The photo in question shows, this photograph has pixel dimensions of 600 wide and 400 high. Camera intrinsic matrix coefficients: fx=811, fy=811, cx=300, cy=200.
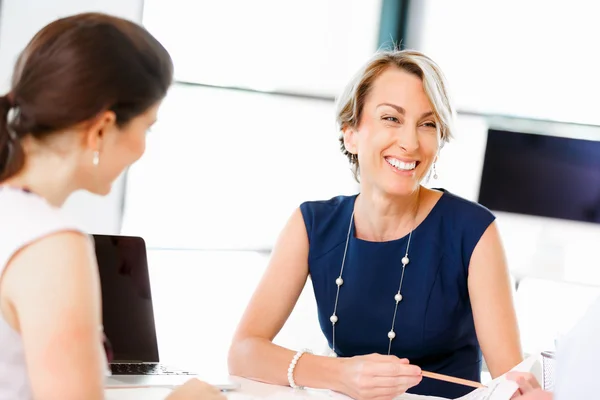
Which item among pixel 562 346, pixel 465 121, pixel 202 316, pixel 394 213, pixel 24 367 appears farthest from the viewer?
pixel 465 121

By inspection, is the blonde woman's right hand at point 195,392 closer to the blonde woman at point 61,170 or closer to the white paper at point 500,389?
the blonde woman at point 61,170

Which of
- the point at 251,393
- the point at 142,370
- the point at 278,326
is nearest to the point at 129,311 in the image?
the point at 142,370

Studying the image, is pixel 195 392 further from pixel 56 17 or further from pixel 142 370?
pixel 56 17

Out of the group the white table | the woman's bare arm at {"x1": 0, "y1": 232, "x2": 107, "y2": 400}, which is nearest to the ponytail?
the woman's bare arm at {"x1": 0, "y1": 232, "x2": 107, "y2": 400}

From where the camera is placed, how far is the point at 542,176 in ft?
16.7

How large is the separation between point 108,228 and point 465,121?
246 centimetres

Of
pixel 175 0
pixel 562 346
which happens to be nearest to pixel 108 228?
pixel 175 0

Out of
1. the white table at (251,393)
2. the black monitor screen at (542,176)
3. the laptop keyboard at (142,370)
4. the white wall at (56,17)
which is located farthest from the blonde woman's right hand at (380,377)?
the black monitor screen at (542,176)

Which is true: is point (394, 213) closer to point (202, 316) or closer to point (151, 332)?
point (151, 332)

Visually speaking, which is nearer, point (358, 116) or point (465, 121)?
point (358, 116)

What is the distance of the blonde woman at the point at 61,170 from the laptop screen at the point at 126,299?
56 cm

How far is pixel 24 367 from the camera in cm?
114

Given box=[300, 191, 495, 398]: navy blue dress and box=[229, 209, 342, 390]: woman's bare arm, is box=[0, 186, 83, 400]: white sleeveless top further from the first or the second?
box=[300, 191, 495, 398]: navy blue dress

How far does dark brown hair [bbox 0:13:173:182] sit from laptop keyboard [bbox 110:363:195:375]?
0.64 m
